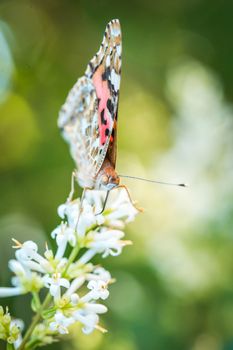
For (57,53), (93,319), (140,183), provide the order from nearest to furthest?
1. (93,319)
2. (140,183)
3. (57,53)

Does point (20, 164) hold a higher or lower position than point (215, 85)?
lower

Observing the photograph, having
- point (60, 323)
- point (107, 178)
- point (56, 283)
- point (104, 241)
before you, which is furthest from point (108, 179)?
point (60, 323)

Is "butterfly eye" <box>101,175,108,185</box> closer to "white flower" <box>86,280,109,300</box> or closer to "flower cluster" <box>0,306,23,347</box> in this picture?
"white flower" <box>86,280,109,300</box>

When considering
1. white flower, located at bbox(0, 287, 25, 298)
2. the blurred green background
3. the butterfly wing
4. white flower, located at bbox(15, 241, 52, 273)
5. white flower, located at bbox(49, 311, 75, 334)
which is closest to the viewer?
white flower, located at bbox(49, 311, 75, 334)

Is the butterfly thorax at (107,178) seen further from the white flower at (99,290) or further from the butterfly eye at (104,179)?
the white flower at (99,290)

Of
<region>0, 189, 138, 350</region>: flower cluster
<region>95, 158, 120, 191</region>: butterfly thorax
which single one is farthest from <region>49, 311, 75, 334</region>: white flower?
<region>95, 158, 120, 191</region>: butterfly thorax

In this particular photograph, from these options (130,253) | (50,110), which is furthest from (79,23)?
(130,253)

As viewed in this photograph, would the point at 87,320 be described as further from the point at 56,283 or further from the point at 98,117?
the point at 98,117

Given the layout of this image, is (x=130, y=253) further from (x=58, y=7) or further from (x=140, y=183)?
(x=58, y=7)
